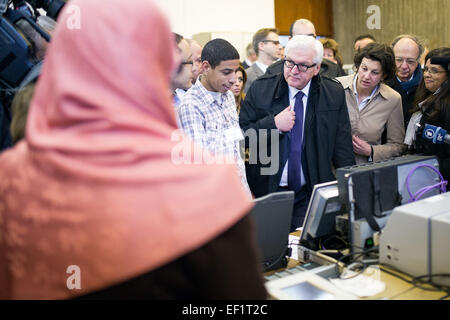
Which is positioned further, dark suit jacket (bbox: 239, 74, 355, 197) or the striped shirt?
dark suit jacket (bbox: 239, 74, 355, 197)

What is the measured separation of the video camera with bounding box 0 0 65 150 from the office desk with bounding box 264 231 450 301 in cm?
118

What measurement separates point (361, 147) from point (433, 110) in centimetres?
49

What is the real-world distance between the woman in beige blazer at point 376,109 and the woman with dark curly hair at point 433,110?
0.10 metres

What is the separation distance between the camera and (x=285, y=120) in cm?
216

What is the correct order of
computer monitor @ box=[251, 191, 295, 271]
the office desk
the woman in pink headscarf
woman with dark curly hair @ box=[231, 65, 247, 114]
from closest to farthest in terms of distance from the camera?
the woman in pink headscarf
the office desk
computer monitor @ box=[251, 191, 295, 271]
woman with dark curly hair @ box=[231, 65, 247, 114]

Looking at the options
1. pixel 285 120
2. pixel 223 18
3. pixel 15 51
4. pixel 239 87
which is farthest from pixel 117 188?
pixel 223 18

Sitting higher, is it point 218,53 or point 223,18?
point 223,18

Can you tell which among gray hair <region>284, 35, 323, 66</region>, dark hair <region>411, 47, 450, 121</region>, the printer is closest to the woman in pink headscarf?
the printer

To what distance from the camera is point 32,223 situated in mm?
683

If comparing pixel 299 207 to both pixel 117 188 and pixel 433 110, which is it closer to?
pixel 433 110

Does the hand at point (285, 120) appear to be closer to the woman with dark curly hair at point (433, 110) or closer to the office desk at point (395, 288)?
the woman with dark curly hair at point (433, 110)

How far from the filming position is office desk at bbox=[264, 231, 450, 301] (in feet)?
4.24

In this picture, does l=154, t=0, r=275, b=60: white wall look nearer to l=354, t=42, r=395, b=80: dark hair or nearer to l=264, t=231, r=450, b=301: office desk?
l=354, t=42, r=395, b=80: dark hair

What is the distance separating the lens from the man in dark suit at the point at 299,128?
7.30 feet
